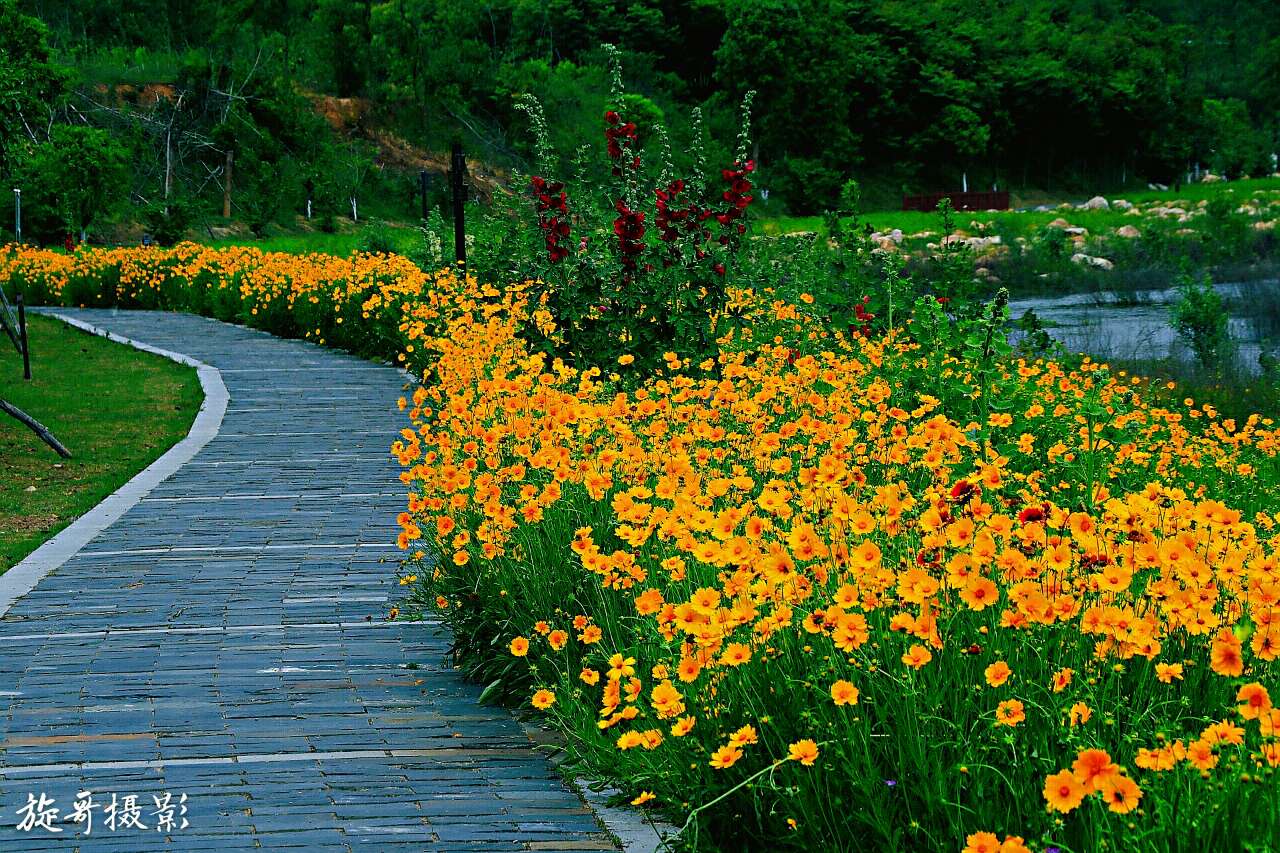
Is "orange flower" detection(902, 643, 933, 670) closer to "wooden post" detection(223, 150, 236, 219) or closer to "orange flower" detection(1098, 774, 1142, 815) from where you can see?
"orange flower" detection(1098, 774, 1142, 815)

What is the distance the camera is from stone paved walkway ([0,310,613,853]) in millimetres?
3932

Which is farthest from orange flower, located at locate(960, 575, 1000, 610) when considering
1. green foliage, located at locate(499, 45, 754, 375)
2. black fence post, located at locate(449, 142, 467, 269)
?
black fence post, located at locate(449, 142, 467, 269)

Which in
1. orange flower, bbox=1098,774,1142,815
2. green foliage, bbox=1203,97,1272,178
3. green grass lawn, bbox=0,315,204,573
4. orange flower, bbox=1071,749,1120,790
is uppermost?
green foliage, bbox=1203,97,1272,178

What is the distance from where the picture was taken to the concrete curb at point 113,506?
6.72 metres

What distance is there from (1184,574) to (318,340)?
1661cm

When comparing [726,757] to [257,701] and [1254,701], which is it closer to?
[1254,701]

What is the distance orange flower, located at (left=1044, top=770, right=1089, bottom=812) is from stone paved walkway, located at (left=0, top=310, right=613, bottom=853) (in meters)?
1.68

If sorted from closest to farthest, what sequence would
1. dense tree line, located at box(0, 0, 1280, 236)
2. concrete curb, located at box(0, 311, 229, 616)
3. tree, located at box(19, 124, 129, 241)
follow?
1. concrete curb, located at box(0, 311, 229, 616)
2. tree, located at box(19, 124, 129, 241)
3. dense tree line, located at box(0, 0, 1280, 236)

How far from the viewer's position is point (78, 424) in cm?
1235

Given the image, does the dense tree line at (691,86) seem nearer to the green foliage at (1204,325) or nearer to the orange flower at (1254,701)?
the green foliage at (1204,325)

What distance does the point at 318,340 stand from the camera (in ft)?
61.7

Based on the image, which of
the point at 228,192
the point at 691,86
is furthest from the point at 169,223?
the point at 691,86

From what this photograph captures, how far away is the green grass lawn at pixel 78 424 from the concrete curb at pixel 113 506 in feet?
0.54

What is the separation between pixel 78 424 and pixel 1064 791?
450 inches
